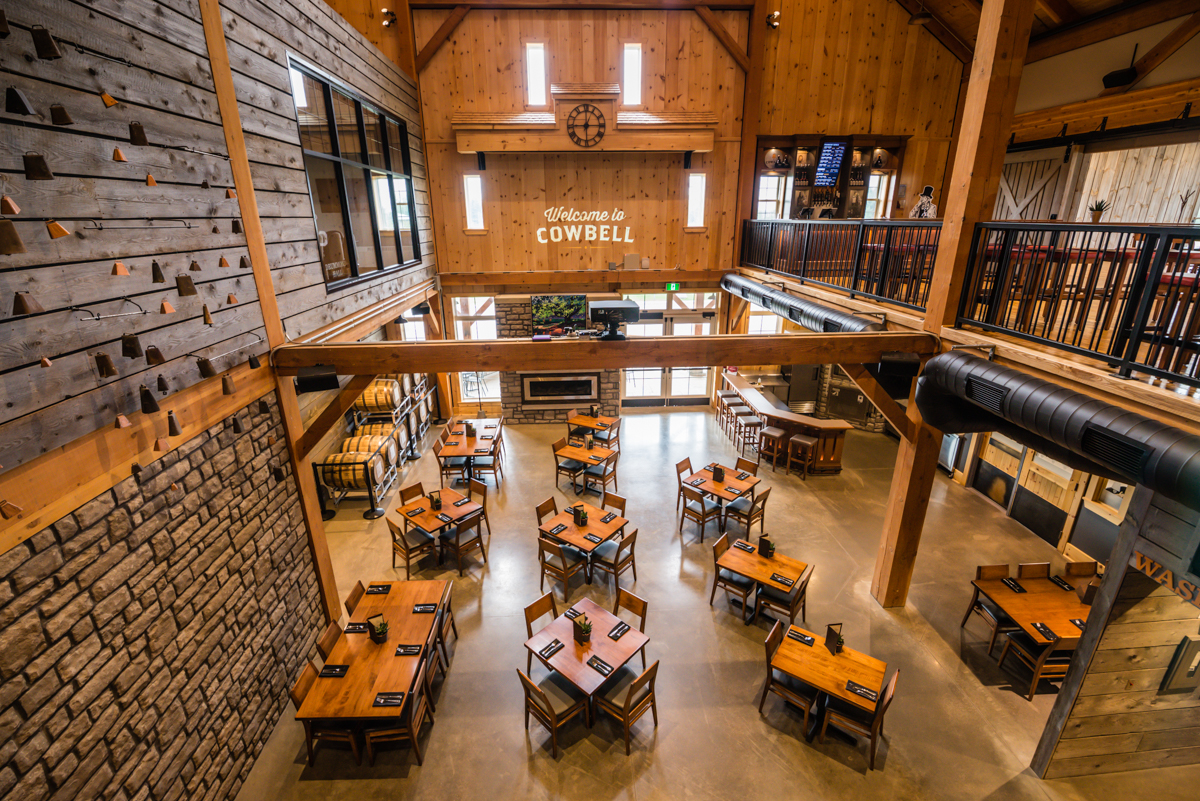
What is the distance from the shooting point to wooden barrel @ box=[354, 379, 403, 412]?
886cm

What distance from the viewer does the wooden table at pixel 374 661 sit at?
13.4ft

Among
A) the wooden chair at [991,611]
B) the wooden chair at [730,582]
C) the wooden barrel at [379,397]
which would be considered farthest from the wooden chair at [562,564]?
the wooden chair at [991,611]

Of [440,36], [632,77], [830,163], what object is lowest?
[830,163]

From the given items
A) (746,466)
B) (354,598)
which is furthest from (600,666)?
(746,466)

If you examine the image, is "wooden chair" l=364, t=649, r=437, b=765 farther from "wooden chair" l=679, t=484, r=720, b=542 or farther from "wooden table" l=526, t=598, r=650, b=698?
"wooden chair" l=679, t=484, r=720, b=542

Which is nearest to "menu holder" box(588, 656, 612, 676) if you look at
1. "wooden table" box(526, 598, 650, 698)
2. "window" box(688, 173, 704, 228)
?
"wooden table" box(526, 598, 650, 698)

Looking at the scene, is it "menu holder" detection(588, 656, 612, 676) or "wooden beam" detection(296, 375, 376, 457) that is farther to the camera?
"wooden beam" detection(296, 375, 376, 457)

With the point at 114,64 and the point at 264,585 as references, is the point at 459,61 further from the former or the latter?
the point at 264,585

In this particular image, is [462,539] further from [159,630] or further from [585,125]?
[585,125]

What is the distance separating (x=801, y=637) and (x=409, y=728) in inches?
148

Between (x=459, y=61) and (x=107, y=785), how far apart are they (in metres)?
11.3

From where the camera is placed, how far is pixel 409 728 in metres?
4.21

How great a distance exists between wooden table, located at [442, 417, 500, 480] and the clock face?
5.90 metres

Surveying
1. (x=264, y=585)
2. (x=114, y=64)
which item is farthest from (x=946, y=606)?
(x=114, y=64)
